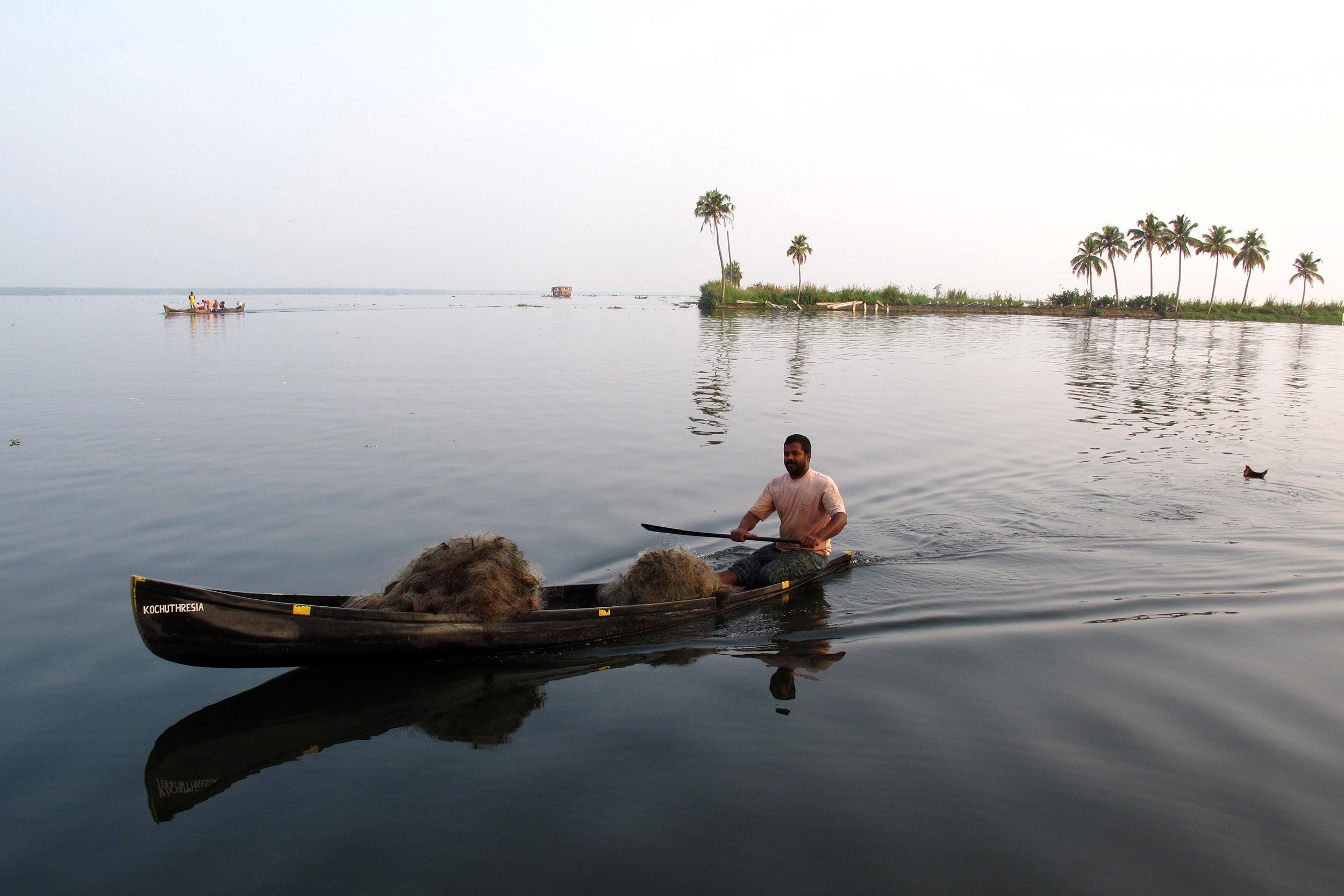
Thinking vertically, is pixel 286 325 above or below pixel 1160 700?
above

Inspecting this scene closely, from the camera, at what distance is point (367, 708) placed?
6230mm

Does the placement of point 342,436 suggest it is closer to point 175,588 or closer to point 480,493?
point 480,493

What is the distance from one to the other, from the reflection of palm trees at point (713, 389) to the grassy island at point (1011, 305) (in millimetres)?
39892

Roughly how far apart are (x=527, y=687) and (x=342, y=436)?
1112 centimetres

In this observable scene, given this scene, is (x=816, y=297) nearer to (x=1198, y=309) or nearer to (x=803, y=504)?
(x=1198, y=309)

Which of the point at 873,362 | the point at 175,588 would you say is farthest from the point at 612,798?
the point at 873,362

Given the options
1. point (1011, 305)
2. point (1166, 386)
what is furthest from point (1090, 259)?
point (1166, 386)

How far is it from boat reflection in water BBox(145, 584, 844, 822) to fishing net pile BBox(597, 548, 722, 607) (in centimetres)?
51

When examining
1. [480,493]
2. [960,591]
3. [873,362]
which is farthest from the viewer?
[873,362]

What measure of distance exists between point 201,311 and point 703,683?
60.3 metres

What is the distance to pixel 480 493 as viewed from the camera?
12281mm

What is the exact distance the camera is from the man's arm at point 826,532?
8.88m

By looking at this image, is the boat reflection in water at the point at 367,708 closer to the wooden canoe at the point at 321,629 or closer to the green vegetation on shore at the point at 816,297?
the wooden canoe at the point at 321,629

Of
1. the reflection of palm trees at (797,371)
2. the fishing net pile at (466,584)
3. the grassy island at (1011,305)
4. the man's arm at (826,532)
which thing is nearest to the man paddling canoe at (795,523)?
the man's arm at (826,532)
